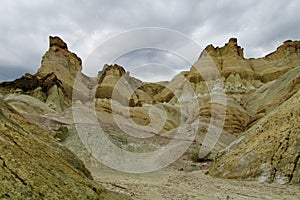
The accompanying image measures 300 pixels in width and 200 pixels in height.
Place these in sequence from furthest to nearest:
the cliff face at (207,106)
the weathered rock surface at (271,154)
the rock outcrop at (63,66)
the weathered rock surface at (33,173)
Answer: the rock outcrop at (63,66) < the cliff face at (207,106) < the weathered rock surface at (271,154) < the weathered rock surface at (33,173)

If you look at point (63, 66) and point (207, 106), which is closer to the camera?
point (207, 106)

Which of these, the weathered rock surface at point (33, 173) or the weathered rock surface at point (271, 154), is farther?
the weathered rock surface at point (271, 154)

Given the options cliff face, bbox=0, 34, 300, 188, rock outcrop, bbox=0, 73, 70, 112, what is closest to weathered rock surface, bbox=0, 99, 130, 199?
cliff face, bbox=0, 34, 300, 188

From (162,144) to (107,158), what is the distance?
1012cm

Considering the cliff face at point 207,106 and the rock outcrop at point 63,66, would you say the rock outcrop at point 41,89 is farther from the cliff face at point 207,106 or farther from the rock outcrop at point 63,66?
the rock outcrop at point 63,66

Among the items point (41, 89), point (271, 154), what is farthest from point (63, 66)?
point (271, 154)

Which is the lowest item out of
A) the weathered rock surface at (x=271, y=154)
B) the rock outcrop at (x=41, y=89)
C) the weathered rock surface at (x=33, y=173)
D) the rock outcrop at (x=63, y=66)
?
the weathered rock surface at (x=33, y=173)

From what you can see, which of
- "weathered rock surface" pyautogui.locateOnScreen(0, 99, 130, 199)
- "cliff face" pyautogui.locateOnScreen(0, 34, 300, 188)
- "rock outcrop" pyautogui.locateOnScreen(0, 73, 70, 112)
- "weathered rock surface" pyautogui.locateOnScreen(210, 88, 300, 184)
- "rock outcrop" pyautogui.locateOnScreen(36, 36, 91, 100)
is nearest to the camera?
"weathered rock surface" pyautogui.locateOnScreen(0, 99, 130, 199)

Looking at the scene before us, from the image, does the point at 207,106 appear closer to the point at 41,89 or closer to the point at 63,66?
the point at 41,89

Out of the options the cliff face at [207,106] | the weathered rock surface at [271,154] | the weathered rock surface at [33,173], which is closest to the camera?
the weathered rock surface at [33,173]

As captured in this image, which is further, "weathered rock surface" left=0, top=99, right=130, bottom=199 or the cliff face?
the cliff face

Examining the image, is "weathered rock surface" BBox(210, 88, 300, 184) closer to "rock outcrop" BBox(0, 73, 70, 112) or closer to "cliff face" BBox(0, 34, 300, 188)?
"cliff face" BBox(0, 34, 300, 188)

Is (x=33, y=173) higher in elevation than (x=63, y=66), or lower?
lower

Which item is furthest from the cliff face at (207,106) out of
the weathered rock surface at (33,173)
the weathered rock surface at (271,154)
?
the weathered rock surface at (33,173)
